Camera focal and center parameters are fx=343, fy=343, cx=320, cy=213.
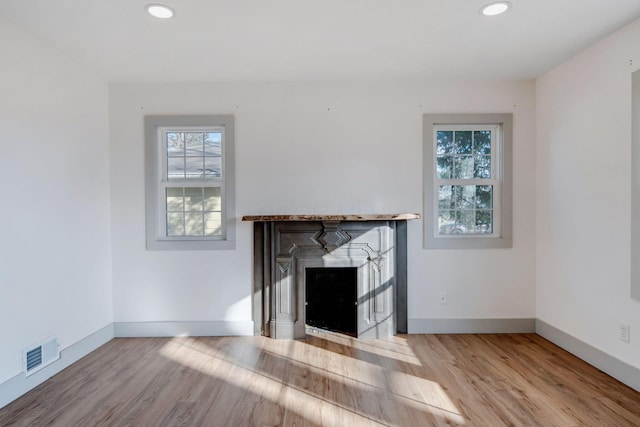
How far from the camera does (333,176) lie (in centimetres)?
350

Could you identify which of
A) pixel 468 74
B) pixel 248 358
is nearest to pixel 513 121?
pixel 468 74

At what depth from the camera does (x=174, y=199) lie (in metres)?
3.59

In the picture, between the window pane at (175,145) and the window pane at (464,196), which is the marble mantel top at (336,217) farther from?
the window pane at (175,145)

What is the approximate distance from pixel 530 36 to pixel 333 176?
77.4 inches

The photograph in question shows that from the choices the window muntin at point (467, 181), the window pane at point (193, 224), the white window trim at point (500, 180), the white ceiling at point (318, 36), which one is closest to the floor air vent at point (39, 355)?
the window pane at point (193, 224)

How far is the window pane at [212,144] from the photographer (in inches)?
141

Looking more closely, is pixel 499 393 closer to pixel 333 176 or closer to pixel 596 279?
pixel 596 279

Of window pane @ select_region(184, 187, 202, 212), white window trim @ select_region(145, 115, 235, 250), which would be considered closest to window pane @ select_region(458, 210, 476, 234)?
white window trim @ select_region(145, 115, 235, 250)

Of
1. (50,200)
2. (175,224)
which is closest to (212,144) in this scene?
(175,224)

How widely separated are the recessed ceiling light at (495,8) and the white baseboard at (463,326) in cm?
272

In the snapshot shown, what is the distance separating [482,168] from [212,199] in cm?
284

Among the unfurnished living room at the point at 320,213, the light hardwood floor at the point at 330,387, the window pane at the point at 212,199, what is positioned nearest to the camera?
the light hardwood floor at the point at 330,387

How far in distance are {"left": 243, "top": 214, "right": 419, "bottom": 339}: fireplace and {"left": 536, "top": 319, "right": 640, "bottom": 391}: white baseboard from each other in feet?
4.44

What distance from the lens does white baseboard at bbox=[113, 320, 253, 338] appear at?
11.4 ft
